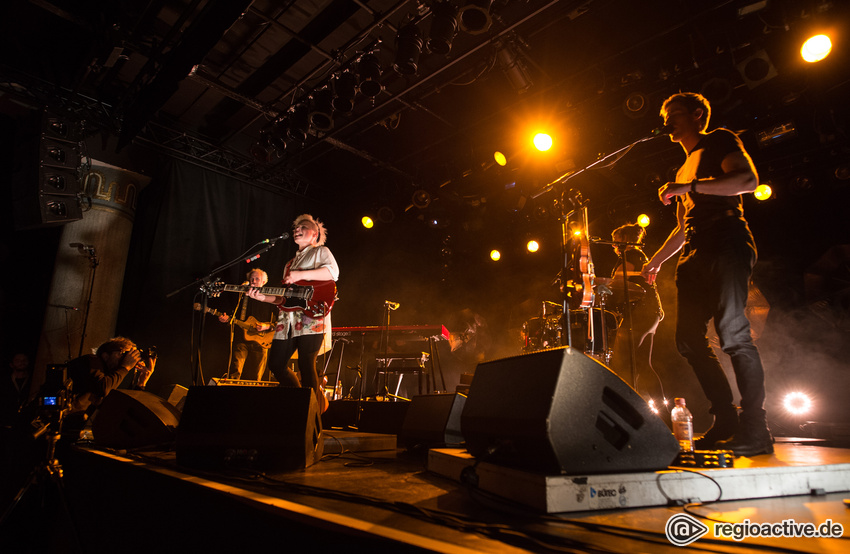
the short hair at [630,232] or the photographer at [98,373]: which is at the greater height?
the short hair at [630,232]

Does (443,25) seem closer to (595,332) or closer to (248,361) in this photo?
(595,332)

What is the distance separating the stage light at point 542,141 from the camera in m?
6.89

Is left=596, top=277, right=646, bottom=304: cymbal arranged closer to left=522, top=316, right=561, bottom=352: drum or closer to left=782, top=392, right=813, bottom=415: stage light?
left=522, top=316, right=561, bottom=352: drum

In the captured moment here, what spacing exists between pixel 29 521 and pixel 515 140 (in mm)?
7866

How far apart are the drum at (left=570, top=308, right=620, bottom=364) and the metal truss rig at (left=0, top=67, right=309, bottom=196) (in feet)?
23.5

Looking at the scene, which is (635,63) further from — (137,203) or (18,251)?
(18,251)

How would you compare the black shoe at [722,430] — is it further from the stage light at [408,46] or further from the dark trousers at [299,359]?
the stage light at [408,46]

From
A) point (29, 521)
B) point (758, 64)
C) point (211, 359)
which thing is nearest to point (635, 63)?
point (758, 64)

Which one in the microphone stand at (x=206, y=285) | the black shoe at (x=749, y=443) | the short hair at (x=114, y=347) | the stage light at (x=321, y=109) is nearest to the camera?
the black shoe at (x=749, y=443)

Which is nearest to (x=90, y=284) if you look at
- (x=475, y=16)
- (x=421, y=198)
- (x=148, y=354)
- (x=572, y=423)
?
(x=148, y=354)

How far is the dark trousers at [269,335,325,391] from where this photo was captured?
3652mm

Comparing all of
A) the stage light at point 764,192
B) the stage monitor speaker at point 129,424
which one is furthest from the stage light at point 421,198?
the stage monitor speaker at point 129,424

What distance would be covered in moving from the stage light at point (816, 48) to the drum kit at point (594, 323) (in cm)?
329

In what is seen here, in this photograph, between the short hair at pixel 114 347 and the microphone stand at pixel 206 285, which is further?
the microphone stand at pixel 206 285
